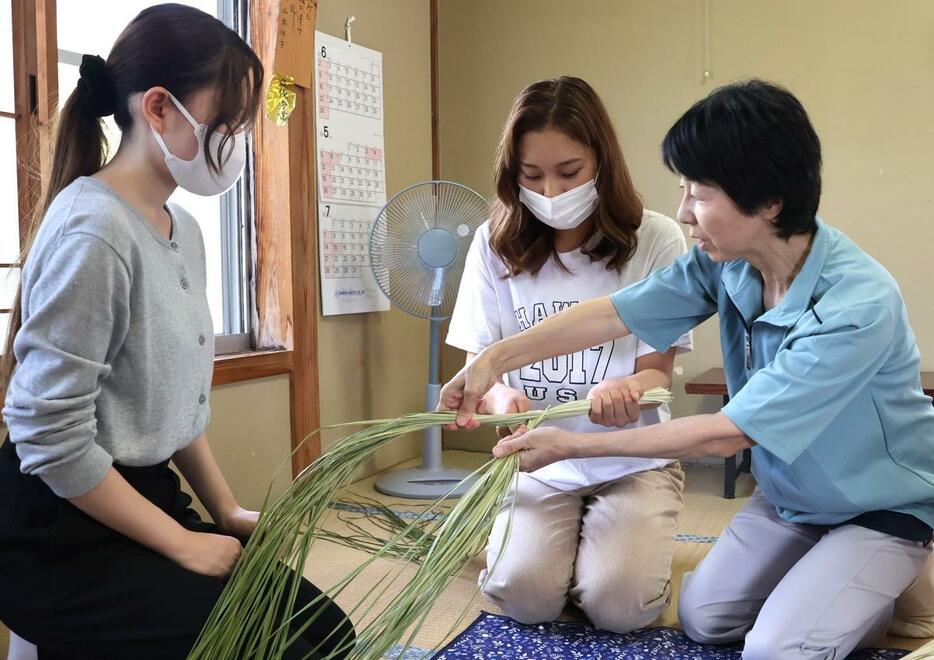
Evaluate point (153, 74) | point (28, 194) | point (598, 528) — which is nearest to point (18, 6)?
point (28, 194)

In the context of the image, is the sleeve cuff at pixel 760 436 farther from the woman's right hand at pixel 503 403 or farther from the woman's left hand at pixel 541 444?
the woman's right hand at pixel 503 403

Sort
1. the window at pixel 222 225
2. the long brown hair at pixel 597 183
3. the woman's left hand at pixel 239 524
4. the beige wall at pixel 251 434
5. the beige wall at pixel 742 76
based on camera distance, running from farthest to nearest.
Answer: the beige wall at pixel 742 76, the beige wall at pixel 251 434, the window at pixel 222 225, the long brown hair at pixel 597 183, the woman's left hand at pixel 239 524

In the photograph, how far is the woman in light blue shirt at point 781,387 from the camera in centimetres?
163

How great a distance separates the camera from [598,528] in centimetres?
214

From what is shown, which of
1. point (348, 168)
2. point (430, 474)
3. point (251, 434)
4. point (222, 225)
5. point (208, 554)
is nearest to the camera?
point (208, 554)

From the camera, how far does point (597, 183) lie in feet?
7.06

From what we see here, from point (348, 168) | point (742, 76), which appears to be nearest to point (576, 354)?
point (348, 168)

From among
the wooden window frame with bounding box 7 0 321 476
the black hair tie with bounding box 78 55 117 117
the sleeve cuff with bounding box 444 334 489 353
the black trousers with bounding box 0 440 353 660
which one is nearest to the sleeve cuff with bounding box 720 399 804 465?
the sleeve cuff with bounding box 444 334 489 353

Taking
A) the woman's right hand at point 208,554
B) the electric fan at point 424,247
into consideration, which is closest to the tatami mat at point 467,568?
the woman's right hand at point 208,554

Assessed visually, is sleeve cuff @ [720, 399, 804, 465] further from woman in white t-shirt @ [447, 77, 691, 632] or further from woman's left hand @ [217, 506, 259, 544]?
woman's left hand @ [217, 506, 259, 544]

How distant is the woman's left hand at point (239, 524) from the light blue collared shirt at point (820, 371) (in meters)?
0.87

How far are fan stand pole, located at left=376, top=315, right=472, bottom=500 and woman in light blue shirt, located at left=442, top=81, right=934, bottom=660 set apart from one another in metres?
1.49

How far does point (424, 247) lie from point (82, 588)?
7.52ft

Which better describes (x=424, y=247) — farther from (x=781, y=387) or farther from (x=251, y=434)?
(x=781, y=387)
